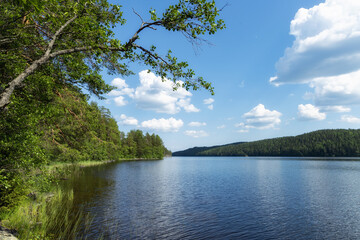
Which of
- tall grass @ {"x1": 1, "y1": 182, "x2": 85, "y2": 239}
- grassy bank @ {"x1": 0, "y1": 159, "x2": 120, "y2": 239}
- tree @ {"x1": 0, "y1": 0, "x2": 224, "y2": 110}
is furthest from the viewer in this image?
tall grass @ {"x1": 1, "y1": 182, "x2": 85, "y2": 239}

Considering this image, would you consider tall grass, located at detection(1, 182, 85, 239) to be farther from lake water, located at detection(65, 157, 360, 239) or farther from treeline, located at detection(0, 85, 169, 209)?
lake water, located at detection(65, 157, 360, 239)

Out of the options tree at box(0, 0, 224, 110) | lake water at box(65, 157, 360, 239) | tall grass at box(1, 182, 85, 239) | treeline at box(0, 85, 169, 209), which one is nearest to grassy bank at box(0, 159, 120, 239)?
tall grass at box(1, 182, 85, 239)

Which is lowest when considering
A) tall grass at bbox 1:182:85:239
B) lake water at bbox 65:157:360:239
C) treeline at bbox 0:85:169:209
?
lake water at bbox 65:157:360:239

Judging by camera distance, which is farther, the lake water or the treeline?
the lake water

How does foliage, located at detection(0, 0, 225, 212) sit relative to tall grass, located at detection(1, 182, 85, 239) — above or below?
above

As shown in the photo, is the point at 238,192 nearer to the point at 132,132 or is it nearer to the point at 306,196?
the point at 306,196

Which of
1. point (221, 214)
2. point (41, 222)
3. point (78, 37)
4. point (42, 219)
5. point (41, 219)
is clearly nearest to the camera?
point (78, 37)

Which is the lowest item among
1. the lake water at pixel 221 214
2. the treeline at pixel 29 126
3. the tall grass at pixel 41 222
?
the lake water at pixel 221 214

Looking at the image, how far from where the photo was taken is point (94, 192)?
28234mm

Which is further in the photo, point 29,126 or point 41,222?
point 41,222

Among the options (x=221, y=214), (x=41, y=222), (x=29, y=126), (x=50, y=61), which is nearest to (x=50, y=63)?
(x=50, y=61)

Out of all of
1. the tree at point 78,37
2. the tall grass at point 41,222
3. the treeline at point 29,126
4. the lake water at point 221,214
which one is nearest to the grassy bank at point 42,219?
the tall grass at point 41,222

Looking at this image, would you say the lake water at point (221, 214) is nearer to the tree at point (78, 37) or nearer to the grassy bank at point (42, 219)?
the grassy bank at point (42, 219)

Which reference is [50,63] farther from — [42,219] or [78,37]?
[42,219]
